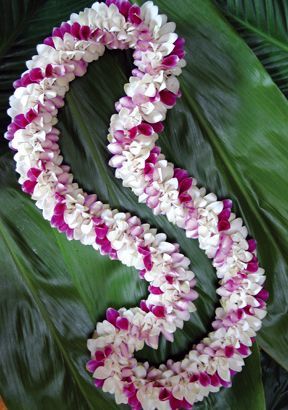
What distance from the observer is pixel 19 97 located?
0.82 meters

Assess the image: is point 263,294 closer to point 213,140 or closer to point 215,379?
point 215,379

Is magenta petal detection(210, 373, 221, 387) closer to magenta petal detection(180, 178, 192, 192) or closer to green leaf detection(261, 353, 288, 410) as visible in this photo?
green leaf detection(261, 353, 288, 410)

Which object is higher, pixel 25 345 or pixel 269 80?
pixel 269 80

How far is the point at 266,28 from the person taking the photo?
862mm

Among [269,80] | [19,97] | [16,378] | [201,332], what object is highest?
[19,97]

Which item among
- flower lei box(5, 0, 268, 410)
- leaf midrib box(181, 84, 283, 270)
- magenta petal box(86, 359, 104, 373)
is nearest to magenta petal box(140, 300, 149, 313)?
flower lei box(5, 0, 268, 410)

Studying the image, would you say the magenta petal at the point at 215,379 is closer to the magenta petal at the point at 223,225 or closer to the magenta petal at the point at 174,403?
the magenta petal at the point at 174,403

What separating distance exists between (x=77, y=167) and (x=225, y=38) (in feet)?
1.00

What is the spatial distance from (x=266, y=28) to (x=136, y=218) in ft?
1.19

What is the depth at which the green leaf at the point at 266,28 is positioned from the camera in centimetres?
85

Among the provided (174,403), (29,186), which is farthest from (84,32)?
(174,403)

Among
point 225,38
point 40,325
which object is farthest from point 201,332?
point 225,38

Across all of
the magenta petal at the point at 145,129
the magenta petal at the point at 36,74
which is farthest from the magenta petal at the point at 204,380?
the magenta petal at the point at 36,74

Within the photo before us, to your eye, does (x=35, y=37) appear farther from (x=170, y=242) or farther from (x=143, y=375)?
(x=143, y=375)
